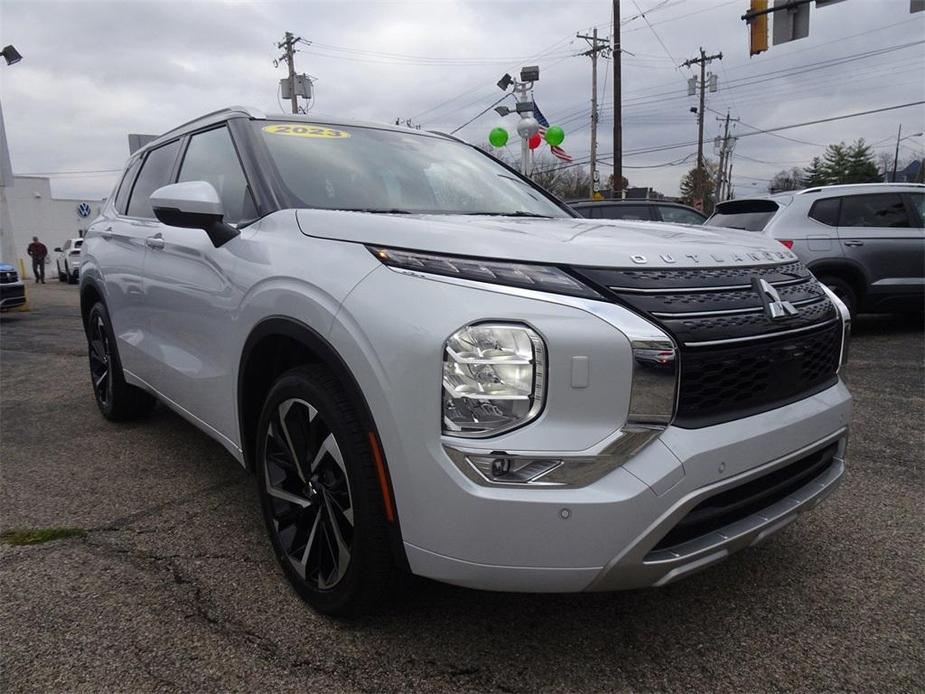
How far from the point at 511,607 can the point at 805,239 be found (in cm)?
659

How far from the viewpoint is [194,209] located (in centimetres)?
Result: 251

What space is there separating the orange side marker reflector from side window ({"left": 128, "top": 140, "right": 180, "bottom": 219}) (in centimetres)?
255

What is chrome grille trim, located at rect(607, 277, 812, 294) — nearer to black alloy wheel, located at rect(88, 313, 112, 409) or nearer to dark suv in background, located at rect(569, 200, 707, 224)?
black alloy wheel, located at rect(88, 313, 112, 409)

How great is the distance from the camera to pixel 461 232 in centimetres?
203

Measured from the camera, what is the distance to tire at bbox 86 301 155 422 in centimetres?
440

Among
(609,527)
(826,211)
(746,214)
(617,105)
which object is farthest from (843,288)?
(617,105)

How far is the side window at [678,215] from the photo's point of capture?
436 inches

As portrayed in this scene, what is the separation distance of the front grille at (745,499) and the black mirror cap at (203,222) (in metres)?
1.91

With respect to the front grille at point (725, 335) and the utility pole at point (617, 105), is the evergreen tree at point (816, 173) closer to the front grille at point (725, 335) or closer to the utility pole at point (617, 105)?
the utility pole at point (617, 105)

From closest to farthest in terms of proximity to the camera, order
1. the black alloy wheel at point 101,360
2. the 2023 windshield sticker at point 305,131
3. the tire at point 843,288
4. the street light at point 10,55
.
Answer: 1. the 2023 windshield sticker at point 305,131
2. the black alloy wheel at point 101,360
3. the tire at point 843,288
4. the street light at point 10,55

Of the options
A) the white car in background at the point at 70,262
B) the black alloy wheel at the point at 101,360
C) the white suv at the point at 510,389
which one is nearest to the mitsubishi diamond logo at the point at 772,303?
the white suv at the point at 510,389

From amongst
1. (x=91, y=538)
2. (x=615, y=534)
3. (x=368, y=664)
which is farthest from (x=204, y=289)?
(x=615, y=534)

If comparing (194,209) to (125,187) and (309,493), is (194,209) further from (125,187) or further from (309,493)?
(125,187)

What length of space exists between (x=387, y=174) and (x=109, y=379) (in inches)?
106
